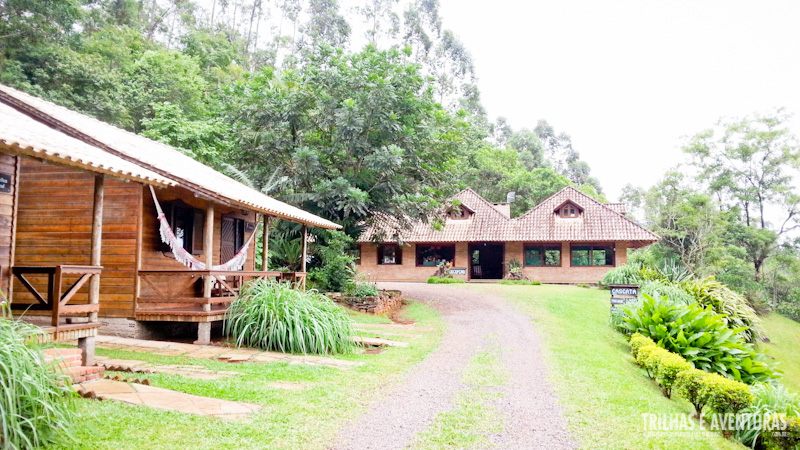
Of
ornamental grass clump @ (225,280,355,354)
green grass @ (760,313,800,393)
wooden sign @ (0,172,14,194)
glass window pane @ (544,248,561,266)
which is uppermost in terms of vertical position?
wooden sign @ (0,172,14,194)

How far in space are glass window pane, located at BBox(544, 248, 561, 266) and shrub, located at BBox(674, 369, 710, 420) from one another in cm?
2279

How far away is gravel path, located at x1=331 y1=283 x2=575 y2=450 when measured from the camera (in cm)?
516

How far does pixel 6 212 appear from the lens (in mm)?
7531

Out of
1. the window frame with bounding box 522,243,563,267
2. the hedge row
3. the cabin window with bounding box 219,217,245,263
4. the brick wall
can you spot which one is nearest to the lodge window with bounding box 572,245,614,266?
the brick wall

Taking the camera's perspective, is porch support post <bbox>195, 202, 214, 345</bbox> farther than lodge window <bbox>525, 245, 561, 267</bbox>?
No

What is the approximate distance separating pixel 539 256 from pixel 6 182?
26.5 meters

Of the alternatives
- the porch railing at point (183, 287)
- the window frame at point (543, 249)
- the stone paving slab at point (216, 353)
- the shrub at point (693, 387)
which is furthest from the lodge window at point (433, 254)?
the shrub at point (693, 387)

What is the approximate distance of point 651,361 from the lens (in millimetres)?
9172

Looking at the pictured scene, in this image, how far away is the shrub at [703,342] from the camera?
33.1 feet

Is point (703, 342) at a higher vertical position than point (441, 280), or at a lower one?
lower

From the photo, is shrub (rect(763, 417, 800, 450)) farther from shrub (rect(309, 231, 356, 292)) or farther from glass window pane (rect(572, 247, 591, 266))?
glass window pane (rect(572, 247, 591, 266))

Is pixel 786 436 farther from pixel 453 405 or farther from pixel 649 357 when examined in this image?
pixel 453 405

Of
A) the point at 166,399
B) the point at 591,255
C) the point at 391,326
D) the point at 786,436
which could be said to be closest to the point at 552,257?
the point at 591,255

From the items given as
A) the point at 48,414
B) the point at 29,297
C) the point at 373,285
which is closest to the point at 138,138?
the point at 29,297
